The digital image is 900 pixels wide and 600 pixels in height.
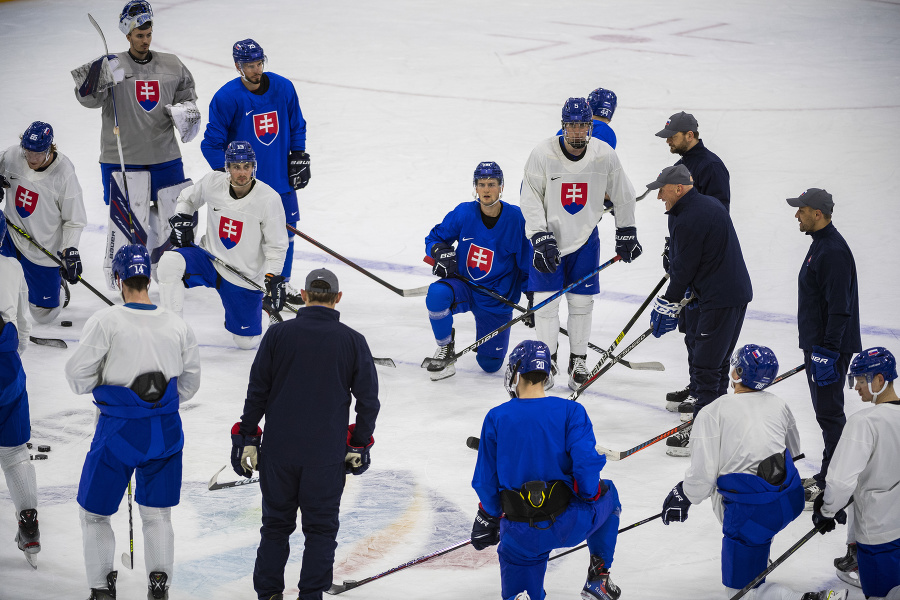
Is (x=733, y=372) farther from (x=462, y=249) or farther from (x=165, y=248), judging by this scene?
(x=165, y=248)

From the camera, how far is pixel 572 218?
18.0 feet

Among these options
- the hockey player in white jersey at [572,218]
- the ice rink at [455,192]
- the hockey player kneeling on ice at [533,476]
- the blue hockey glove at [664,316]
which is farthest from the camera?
the hockey player in white jersey at [572,218]

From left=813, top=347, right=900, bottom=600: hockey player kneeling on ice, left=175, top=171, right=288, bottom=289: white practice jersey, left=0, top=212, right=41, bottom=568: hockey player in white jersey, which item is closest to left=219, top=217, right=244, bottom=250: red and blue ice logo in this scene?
left=175, top=171, right=288, bottom=289: white practice jersey

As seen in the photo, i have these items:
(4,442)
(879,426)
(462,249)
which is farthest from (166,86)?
(879,426)

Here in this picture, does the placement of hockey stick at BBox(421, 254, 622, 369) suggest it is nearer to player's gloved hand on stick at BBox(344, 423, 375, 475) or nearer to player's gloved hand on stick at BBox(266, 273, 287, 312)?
player's gloved hand on stick at BBox(266, 273, 287, 312)

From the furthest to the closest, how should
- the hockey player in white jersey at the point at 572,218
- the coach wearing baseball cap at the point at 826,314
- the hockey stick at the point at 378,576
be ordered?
the hockey player in white jersey at the point at 572,218, the coach wearing baseball cap at the point at 826,314, the hockey stick at the point at 378,576

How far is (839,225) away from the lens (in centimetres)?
770

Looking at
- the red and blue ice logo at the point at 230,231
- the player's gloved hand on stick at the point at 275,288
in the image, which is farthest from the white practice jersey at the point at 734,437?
the red and blue ice logo at the point at 230,231

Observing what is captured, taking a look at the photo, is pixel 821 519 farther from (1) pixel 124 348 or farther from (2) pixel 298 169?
(2) pixel 298 169

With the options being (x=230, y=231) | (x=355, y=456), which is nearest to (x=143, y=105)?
(x=230, y=231)

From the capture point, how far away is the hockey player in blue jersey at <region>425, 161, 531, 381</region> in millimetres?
5594

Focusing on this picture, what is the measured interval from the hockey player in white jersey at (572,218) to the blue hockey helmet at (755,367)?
1.83 m

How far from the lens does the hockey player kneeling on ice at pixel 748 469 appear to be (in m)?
3.47

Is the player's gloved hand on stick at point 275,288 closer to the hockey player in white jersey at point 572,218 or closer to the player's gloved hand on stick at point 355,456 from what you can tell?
the hockey player in white jersey at point 572,218
